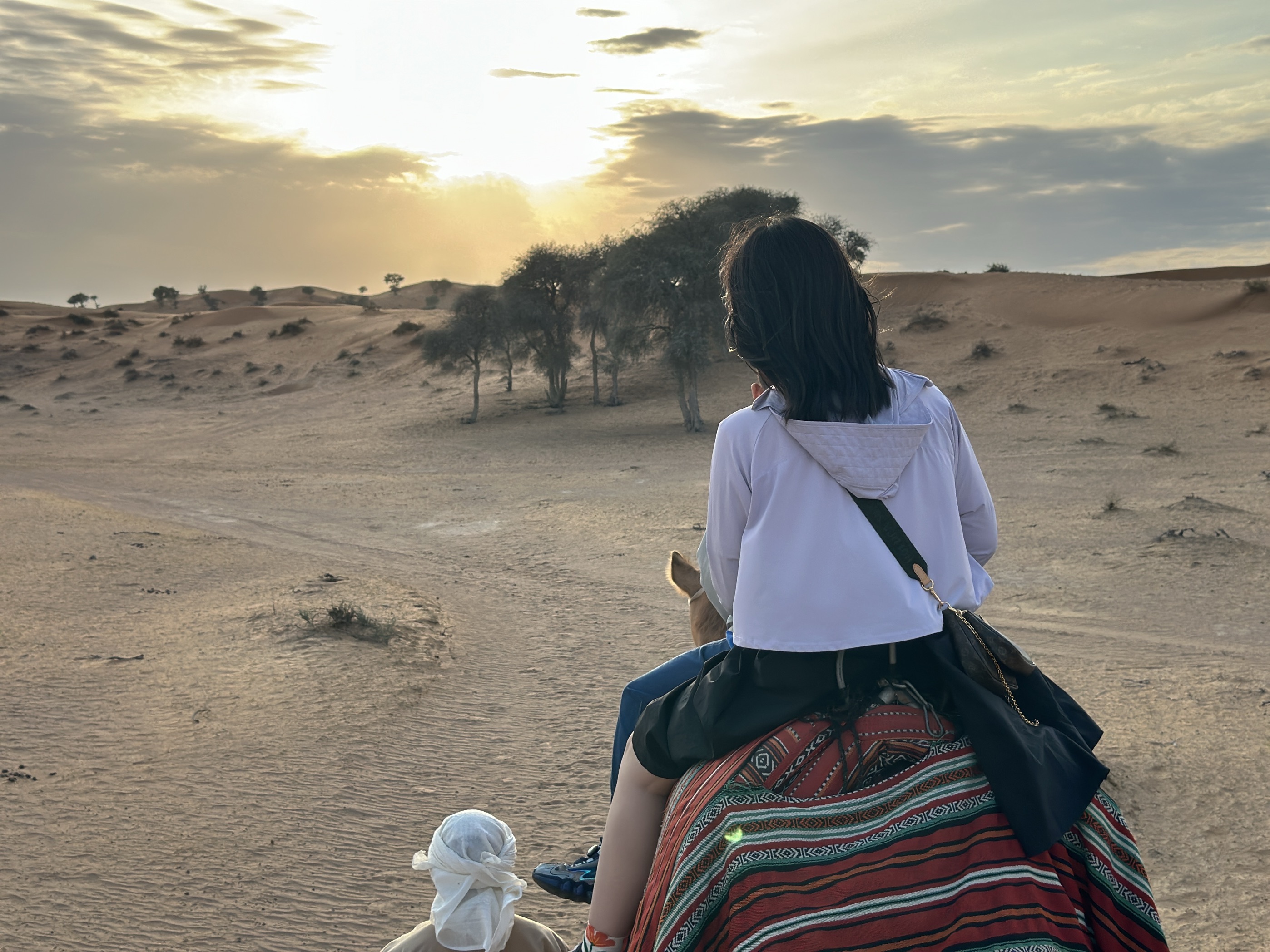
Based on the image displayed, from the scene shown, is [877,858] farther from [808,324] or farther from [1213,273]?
[1213,273]

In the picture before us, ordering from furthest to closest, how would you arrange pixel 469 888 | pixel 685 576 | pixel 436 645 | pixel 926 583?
pixel 436 645 → pixel 685 576 → pixel 469 888 → pixel 926 583

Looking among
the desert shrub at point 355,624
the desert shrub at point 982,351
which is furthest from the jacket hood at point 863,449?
the desert shrub at point 982,351

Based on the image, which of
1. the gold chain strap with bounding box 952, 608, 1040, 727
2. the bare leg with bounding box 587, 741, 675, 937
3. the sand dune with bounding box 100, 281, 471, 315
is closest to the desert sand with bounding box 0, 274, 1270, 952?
the bare leg with bounding box 587, 741, 675, 937

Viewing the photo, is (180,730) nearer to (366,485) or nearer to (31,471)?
(366,485)

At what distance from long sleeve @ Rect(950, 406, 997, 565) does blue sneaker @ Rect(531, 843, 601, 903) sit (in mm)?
1636

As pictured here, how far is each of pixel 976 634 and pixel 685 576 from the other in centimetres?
150

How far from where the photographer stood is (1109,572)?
1059cm

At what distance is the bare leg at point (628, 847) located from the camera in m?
Answer: 2.49

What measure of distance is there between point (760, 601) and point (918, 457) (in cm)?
53

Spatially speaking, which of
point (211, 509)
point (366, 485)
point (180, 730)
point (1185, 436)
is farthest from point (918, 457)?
point (1185, 436)

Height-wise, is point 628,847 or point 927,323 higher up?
point 927,323

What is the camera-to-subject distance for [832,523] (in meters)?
2.19

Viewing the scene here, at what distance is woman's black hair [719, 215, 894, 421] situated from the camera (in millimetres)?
2268

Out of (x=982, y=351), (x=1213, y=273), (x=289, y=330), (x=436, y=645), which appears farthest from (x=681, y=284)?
(x=1213, y=273)
